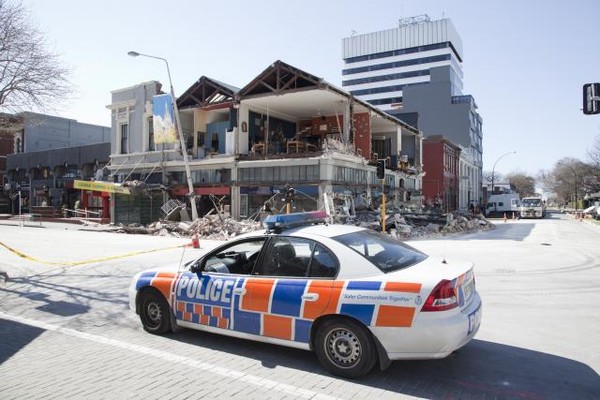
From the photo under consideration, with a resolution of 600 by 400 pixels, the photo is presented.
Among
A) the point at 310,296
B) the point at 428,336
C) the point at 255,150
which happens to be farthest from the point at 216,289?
the point at 255,150

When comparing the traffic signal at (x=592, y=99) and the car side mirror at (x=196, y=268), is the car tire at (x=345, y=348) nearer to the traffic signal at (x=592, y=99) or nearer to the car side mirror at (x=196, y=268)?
the car side mirror at (x=196, y=268)

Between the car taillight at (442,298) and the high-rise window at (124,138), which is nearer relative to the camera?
the car taillight at (442,298)

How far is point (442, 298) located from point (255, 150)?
24828mm

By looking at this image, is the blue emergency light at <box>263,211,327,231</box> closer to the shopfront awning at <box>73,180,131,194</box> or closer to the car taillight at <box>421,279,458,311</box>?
the car taillight at <box>421,279,458,311</box>

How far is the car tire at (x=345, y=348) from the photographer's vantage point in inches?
166

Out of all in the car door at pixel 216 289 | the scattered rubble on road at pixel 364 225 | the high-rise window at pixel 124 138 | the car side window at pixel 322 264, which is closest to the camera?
the car side window at pixel 322 264

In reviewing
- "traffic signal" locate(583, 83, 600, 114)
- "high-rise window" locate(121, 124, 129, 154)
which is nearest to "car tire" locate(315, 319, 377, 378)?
"traffic signal" locate(583, 83, 600, 114)

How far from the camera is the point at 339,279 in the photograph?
443 cm

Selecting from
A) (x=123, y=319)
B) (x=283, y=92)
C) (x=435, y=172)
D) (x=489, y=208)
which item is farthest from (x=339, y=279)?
(x=489, y=208)

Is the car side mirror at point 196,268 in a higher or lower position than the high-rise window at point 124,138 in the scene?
lower

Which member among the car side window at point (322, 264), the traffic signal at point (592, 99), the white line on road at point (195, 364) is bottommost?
the white line on road at point (195, 364)

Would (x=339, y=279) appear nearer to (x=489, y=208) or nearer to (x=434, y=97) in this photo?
(x=489, y=208)

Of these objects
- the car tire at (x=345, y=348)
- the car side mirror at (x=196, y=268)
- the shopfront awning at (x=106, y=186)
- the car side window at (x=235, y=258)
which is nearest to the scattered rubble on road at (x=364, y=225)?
the shopfront awning at (x=106, y=186)

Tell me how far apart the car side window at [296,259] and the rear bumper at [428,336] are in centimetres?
82
